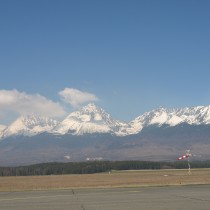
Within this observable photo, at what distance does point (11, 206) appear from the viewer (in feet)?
105

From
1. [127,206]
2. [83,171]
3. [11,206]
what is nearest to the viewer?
[127,206]

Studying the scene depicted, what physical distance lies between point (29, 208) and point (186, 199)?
11.7 metres

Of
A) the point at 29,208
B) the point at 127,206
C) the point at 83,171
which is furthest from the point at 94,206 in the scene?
the point at 83,171

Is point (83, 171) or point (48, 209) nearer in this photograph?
point (48, 209)

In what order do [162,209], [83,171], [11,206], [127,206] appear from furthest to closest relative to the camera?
[83,171] → [11,206] → [127,206] → [162,209]

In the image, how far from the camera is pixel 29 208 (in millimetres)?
30141

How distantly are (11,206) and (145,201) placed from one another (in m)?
9.62

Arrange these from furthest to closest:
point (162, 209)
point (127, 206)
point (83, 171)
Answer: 1. point (83, 171)
2. point (127, 206)
3. point (162, 209)

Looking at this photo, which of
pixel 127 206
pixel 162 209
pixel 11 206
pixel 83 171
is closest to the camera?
pixel 162 209

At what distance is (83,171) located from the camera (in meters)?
198

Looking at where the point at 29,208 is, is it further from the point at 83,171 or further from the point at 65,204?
the point at 83,171

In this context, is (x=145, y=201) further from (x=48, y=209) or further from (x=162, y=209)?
(x=48, y=209)

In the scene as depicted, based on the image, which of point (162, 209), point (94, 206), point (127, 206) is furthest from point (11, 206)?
point (162, 209)

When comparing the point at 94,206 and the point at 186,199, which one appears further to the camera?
the point at 186,199
